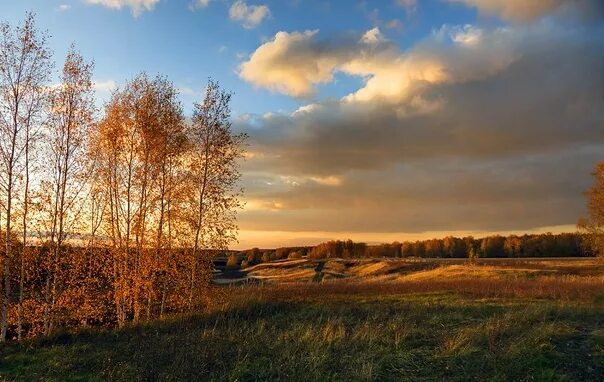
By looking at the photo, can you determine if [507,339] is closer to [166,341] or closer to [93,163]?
[166,341]

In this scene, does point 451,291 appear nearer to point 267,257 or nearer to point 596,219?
point 596,219

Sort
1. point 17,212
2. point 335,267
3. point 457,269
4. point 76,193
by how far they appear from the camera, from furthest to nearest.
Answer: point 335,267
point 457,269
point 76,193
point 17,212

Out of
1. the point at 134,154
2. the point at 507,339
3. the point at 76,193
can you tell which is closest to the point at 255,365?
the point at 507,339

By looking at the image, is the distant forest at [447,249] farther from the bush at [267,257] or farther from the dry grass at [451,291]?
the dry grass at [451,291]

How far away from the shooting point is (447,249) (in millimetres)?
145750

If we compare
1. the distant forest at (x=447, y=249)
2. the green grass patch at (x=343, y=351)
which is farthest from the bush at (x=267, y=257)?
the green grass patch at (x=343, y=351)

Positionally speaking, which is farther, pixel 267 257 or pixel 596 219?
pixel 267 257

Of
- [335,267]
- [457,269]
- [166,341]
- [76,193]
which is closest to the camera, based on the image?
[166,341]

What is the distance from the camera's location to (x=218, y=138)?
2342 cm

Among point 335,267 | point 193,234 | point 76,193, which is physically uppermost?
point 76,193

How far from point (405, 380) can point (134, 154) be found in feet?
57.2

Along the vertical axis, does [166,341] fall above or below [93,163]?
below

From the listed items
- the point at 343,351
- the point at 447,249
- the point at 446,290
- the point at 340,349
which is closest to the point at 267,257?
the point at 447,249

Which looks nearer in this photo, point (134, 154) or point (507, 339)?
point (507, 339)
